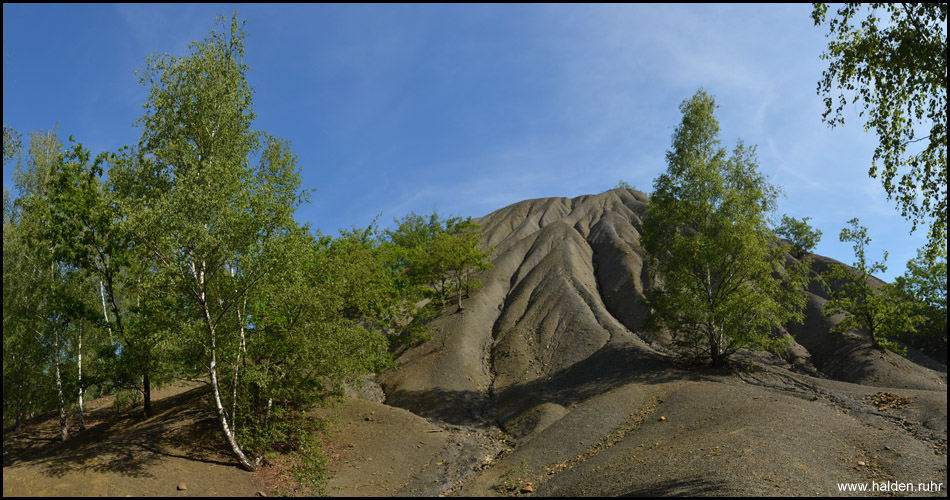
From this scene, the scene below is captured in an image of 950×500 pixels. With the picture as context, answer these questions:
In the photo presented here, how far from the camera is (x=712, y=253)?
2792 cm

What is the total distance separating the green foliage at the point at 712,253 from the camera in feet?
88.8

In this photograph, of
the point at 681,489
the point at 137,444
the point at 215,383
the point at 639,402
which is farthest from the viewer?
the point at 639,402

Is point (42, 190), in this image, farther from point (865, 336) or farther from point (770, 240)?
point (865, 336)

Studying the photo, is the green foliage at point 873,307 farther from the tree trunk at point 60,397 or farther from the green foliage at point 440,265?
the tree trunk at point 60,397

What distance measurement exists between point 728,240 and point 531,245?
130 ft

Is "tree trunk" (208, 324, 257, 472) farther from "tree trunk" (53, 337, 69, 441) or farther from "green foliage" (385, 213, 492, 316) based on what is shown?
"green foliage" (385, 213, 492, 316)

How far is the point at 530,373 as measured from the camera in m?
32.3

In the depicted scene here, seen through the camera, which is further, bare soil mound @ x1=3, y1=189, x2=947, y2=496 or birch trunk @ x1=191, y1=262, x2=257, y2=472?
birch trunk @ x1=191, y1=262, x2=257, y2=472

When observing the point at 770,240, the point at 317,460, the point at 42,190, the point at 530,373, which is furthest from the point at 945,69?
the point at 42,190

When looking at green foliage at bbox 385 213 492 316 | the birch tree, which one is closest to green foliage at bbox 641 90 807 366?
green foliage at bbox 385 213 492 316

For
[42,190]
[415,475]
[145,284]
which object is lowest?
[415,475]

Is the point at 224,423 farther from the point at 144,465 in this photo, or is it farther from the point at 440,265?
the point at 440,265

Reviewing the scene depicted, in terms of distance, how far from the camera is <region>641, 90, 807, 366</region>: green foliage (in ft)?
88.8

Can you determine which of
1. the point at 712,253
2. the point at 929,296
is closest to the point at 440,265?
the point at 712,253
